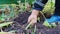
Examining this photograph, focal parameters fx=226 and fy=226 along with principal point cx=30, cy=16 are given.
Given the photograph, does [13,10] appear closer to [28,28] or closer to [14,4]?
[14,4]

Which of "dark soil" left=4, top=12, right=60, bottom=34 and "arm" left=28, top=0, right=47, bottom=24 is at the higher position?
"arm" left=28, top=0, right=47, bottom=24

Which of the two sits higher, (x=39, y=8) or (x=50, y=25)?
(x=39, y=8)

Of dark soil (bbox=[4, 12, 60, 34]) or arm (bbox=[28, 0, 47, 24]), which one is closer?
dark soil (bbox=[4, 12, 60, 34])

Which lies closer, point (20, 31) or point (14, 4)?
point (20, 31)

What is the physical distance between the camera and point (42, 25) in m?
2.37

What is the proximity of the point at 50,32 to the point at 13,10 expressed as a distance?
1.24 m

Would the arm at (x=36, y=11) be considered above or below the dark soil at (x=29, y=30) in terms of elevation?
above

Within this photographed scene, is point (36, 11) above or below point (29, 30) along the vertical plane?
A: above

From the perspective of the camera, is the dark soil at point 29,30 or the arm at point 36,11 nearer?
the dark soil at point 29,30

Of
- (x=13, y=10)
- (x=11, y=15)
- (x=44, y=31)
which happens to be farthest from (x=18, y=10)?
(x=44, y=31)

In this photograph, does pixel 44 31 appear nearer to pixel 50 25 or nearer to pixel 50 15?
pixel 50 25

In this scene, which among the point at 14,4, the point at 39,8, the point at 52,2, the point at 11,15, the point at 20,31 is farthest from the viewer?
the point at 14,4

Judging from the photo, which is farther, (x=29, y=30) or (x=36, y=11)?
(x=36, y=11)

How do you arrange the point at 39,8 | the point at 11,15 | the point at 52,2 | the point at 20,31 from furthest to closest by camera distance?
the point at 52,2 → the point at 11,15 → the point at 39,8 → the point at 20,31
